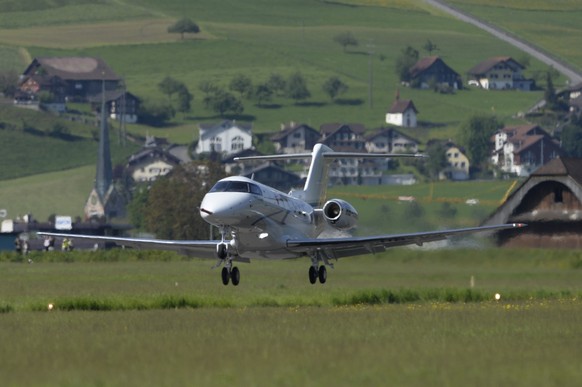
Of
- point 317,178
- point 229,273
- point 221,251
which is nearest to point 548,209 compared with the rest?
point 317,178

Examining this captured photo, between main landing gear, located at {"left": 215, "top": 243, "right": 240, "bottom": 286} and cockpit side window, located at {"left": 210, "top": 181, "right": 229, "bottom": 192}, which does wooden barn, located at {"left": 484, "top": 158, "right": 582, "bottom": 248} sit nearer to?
main landing gear, located at {"left": 215, "top": 243, "right": 240, "bottom": 286}

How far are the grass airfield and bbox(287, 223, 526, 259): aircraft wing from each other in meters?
1.39

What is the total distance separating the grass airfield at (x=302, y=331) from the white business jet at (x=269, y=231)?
52.3 inches

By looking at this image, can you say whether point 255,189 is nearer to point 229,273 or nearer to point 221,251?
point 221,251

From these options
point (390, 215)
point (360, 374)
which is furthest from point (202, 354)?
point (390, 215)

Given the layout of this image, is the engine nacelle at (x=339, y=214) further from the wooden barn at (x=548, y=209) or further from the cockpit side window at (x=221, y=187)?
the wooden barn at (x=548, y=209)

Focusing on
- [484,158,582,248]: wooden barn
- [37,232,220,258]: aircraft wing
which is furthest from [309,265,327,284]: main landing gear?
[484,158,582,248]: wooden barn

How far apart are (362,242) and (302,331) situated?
539 inches

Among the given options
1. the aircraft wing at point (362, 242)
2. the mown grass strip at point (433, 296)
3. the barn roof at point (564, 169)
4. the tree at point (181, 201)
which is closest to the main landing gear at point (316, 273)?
the aircraft wing at point (362, 242)

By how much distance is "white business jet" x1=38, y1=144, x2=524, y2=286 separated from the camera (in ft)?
145

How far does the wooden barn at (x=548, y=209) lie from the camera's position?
7375 centimetres

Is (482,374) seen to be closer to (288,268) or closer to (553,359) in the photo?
(553,359)

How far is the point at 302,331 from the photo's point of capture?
33656mm

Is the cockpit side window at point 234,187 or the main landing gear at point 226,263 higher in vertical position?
the cockpit side window at point 234,187
